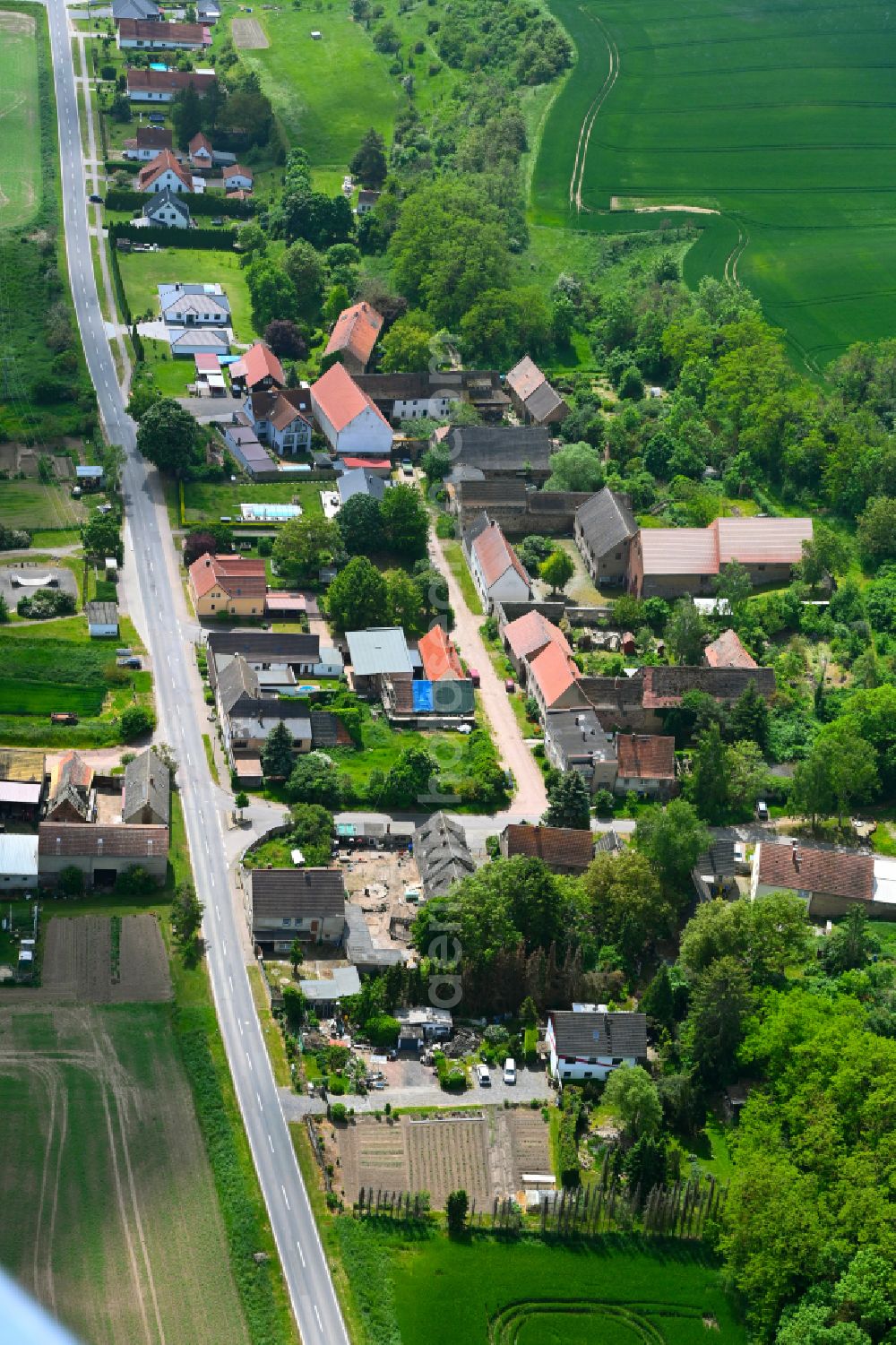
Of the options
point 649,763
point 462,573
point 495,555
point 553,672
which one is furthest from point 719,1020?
point 462,573

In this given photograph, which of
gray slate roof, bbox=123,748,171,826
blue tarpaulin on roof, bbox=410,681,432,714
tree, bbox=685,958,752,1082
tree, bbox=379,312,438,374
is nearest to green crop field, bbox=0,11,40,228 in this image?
tree, bbox=379,312,438,374

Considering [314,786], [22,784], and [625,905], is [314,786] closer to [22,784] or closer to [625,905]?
[22,784]

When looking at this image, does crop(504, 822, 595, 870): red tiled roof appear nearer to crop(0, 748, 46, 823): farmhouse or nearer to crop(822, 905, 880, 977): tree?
crop(822, 905, 880, 977): tree

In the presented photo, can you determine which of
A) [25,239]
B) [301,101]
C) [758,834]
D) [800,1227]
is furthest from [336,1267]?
[301,101]

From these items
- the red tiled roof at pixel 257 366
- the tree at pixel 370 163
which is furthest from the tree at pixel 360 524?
the tree at pixel 370 163

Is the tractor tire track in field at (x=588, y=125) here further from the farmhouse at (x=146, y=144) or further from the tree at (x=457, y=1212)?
the tree at (x=457, y=1212)

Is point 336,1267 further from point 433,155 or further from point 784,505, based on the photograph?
point 433,155
